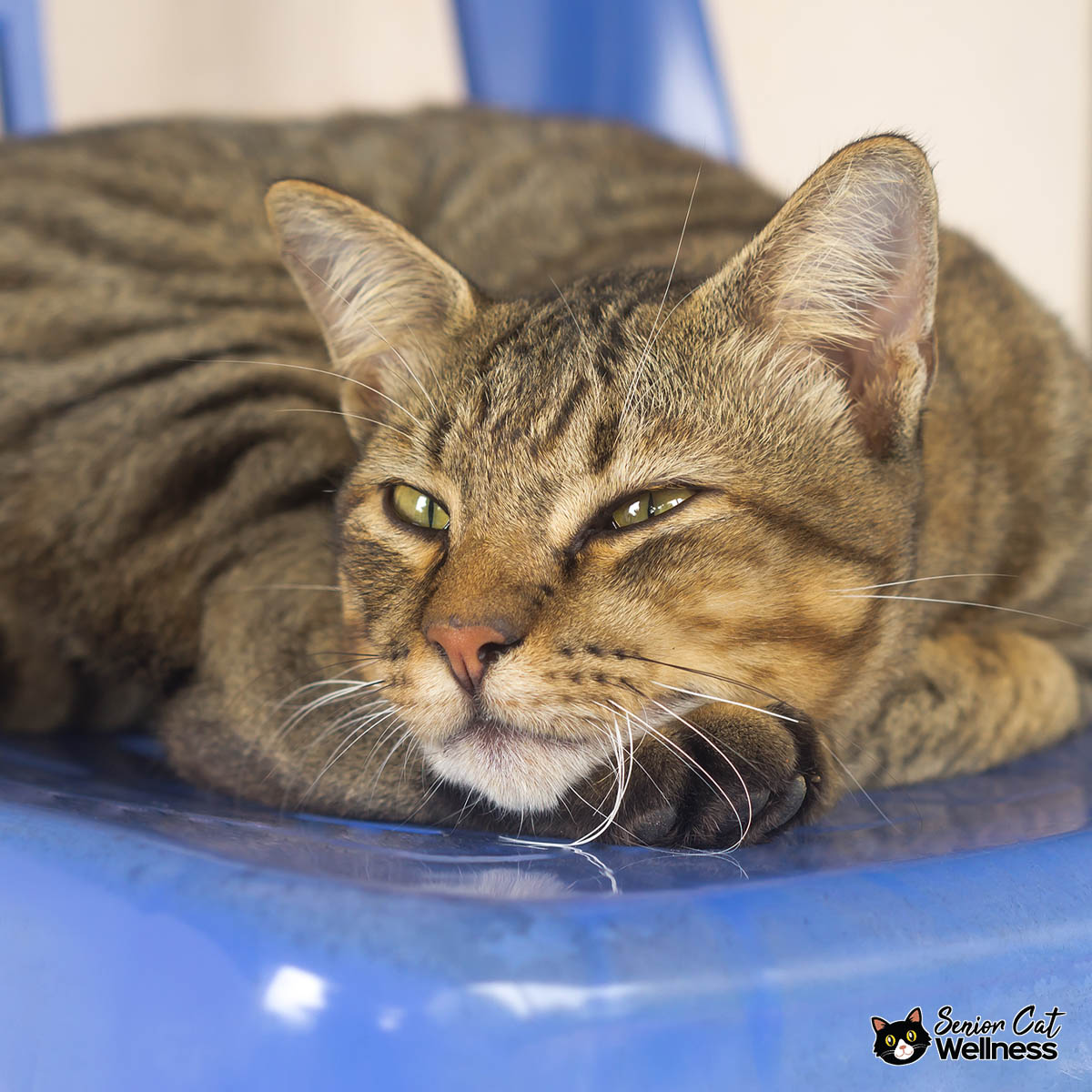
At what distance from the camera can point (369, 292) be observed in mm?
1423

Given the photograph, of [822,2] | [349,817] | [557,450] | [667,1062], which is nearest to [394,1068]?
[667,1062]

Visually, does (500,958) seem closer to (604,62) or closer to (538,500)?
(538,500)

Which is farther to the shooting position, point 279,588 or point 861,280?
point 279,588

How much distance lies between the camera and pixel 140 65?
317 centimetres

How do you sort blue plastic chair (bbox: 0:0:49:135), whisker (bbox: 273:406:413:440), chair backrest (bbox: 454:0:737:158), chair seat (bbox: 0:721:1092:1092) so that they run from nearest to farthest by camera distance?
chair seat (bbox: 0:721:1092:1092) < whisker (bbox: 273:406:413:440) < blue plastic chair (bbox: 0:0:49:135) < chair backrest (bbox: 454:0:737:158)

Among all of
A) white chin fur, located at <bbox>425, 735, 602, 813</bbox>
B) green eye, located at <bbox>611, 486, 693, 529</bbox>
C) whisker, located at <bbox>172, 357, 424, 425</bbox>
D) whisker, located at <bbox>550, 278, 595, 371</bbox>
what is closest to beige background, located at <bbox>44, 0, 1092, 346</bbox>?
whisker, located at <bbox>172, 357, 424, 425</bbox>

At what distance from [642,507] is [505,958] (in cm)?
52

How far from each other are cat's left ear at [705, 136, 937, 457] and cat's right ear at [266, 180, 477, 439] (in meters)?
0.37

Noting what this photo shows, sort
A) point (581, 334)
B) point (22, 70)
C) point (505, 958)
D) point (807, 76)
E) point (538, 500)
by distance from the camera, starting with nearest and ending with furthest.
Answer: point (505, 958), point (538, 500), point (581, 334), point (22, 70), point (807, 76)

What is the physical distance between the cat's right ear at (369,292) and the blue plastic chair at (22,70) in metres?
1.62

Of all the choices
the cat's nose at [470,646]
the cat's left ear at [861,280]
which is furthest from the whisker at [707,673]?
the cat's left ear at [861,280]

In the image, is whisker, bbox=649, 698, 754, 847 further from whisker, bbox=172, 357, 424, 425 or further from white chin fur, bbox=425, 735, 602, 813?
whisker, bbox=172, 357, 424, 425

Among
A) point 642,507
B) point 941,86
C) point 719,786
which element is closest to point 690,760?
point 719,786

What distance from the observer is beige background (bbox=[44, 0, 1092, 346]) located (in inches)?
124
